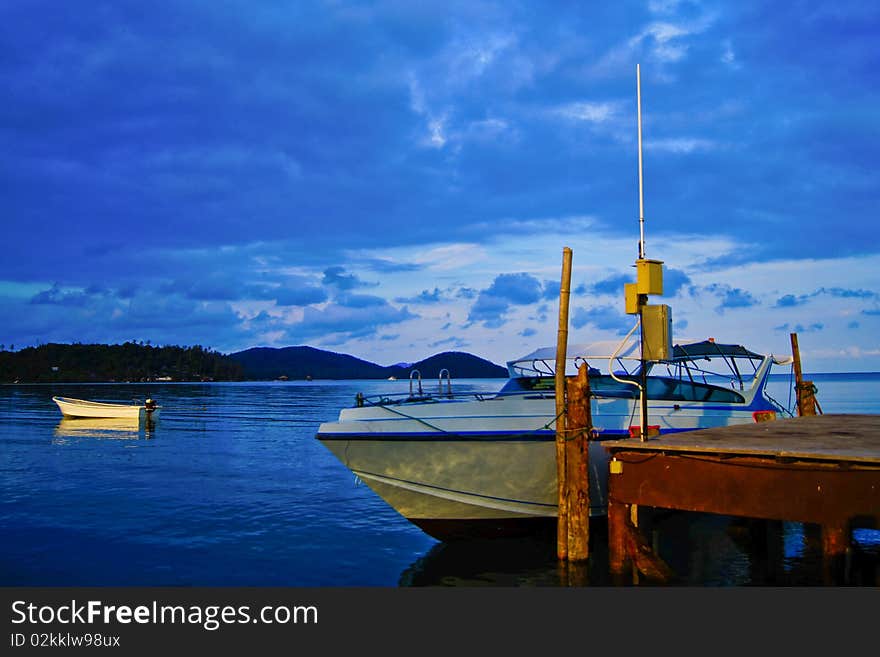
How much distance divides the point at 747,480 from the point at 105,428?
42.7 m

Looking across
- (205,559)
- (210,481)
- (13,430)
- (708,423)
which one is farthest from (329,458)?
(13,430)

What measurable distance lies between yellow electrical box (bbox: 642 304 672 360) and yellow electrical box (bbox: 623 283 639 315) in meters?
0.15

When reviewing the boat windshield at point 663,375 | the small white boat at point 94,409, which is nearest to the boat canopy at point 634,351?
the boat windshield at point 663,375

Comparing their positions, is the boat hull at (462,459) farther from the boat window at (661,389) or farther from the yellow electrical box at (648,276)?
the yellow electrical box at (648,276)

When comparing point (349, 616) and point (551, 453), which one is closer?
point (349, 616)

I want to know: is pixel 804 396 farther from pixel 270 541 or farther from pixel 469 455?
pixel 270 541

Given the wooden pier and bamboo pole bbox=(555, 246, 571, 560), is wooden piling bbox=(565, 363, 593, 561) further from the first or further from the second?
the wooden pier

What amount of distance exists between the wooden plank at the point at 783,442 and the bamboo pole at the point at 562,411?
3.29 ft

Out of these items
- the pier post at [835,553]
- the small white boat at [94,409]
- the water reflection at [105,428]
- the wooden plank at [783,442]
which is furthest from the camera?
the small white boat at [94,409]

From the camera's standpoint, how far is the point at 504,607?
9125 mm

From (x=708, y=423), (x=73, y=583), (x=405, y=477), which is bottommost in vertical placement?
(x=73, y=583)

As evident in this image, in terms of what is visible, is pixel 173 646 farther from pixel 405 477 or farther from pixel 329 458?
pixel 329 458

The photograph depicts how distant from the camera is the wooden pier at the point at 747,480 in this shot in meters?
8.09

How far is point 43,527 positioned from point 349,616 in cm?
1001
